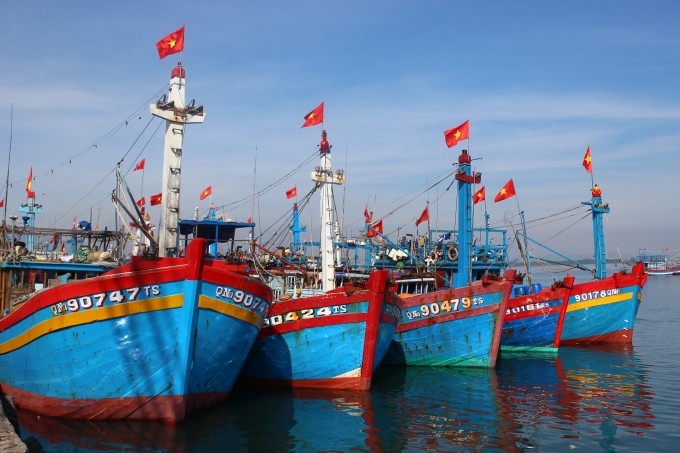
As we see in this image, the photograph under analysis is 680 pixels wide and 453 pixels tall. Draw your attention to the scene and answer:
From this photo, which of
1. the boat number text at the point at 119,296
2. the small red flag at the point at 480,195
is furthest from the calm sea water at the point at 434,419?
the small red flag at the point at 480,195

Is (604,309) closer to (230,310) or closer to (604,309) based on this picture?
(604,309)

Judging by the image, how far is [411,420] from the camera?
14648mm

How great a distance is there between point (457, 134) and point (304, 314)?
1021cm

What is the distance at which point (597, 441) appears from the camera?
42.1 feet

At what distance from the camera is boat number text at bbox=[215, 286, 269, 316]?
1354 centimetres

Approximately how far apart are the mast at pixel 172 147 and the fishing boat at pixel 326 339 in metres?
4.29

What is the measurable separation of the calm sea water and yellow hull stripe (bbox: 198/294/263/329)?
2381 millimetres

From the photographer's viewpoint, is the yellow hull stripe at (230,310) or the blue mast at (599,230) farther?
the blue mast at (599,230)

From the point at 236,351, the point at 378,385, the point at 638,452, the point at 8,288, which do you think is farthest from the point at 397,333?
the point at 8,288

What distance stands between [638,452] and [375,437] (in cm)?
538

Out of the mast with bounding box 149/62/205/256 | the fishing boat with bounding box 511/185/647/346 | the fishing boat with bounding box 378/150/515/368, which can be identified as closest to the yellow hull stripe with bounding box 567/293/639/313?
the fishing boat with bounding box 511/185/647/346

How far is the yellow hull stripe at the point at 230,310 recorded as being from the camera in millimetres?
13185

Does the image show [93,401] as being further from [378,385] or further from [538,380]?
[538,380]

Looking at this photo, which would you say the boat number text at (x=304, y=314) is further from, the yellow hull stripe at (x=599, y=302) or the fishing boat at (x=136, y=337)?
the yellow hull stripe at (x=599, y=302)
